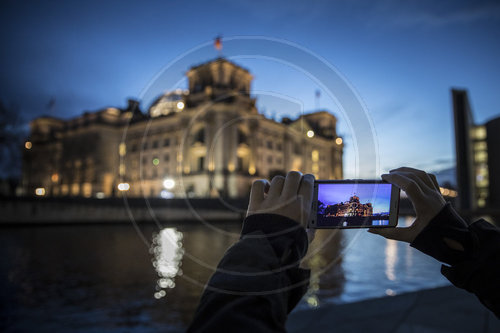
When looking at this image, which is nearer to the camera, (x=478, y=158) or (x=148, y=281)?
(x=148, y=281)

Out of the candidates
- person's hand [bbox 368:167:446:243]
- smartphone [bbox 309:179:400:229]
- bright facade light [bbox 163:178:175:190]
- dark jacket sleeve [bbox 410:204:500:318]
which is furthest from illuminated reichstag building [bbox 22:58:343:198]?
dark jacket sleeve [bbox 410:204:500:318]

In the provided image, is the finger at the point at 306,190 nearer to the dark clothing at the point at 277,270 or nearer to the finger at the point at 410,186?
the dark clothing at the point at 277,270

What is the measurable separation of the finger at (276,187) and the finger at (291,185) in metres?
0.03

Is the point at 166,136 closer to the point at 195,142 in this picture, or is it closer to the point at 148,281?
the point at 195,142

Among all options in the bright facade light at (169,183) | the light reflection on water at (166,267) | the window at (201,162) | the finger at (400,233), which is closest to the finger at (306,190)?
the finger at (400,233)

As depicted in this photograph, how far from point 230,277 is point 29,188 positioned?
334 ft

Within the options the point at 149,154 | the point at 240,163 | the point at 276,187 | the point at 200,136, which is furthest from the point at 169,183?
the point at 276,187

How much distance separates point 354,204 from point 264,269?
74 centimetres

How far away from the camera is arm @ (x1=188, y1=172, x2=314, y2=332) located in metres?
1.07

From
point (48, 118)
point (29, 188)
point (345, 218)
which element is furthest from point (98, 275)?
point (48, 118)

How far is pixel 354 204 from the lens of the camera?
1711 mm

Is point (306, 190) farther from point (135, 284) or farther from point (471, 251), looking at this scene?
point (135, 284)

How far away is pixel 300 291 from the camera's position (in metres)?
1.35

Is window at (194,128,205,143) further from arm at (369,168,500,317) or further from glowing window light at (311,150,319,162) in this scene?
arm at (369,168,500,317)
